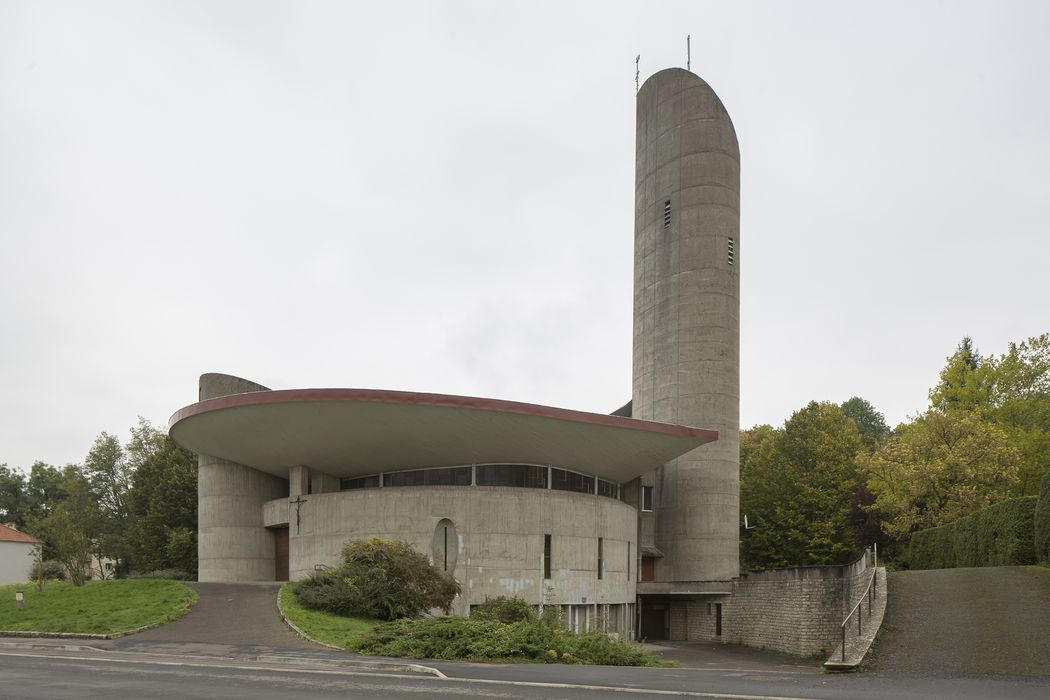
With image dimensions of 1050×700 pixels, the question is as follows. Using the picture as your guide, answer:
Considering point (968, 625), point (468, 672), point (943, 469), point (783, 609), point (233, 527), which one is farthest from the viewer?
point (943, 469)

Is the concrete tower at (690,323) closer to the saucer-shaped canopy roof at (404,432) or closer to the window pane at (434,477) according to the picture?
the saucer-shaped canopy roof at (404,432)

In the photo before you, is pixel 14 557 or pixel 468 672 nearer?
pixel 468 672

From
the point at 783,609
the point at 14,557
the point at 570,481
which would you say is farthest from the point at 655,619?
the point at 14,557

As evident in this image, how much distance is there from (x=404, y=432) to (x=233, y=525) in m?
11.7

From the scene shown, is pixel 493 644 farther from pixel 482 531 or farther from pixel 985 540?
pixel 985 540

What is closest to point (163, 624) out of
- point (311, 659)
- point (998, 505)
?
point (311, 659)

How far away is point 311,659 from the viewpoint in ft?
56.0

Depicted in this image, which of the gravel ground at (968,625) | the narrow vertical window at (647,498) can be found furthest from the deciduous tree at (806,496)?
the gravel ground at (968,625)

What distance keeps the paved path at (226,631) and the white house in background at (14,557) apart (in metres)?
40.6

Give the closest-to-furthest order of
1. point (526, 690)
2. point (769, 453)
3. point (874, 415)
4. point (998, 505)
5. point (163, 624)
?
point (526, 690) → point (163, 624) → point (998, 505) → point (769, 453) → point (874, 415)

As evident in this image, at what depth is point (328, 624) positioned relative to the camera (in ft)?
71.8

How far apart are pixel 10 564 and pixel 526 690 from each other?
59711 millimetres

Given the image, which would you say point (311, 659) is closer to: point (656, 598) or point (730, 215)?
point (656, 598)

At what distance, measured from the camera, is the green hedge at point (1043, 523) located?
25.2 meters
